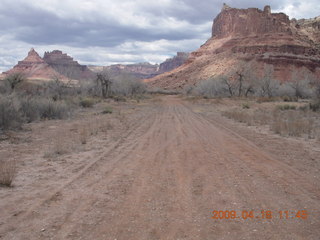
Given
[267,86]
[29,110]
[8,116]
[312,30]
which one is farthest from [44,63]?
[8,116]

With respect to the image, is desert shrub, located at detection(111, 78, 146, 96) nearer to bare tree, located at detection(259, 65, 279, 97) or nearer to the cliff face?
bare tree, located at detection(259, 65, 279, 97)

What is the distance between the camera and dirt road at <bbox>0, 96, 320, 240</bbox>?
4.04 metres

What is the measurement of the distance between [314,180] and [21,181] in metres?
6.34

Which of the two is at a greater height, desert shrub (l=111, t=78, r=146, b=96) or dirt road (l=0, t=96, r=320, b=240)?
desert shrub (l=111, t=78, r=146, b=96)

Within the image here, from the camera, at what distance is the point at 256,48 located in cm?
10000

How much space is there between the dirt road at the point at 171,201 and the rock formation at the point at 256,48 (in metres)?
79.5

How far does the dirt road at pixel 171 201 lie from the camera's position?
13.2ft

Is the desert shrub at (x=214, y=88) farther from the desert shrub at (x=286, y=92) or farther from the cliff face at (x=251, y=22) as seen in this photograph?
the cliff face at (x=251, y=22)

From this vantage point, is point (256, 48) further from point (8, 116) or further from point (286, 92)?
point (8, 116)

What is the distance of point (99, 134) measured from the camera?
1264 cm

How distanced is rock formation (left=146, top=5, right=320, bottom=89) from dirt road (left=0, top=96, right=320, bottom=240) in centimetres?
7952

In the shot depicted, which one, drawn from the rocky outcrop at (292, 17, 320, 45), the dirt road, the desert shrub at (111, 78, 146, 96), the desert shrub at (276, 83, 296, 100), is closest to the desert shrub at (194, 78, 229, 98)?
the desert shrub at (276, 83, 296, 100)

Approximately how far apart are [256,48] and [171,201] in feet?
341

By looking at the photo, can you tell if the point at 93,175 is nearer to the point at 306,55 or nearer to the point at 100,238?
the point at 100,238
